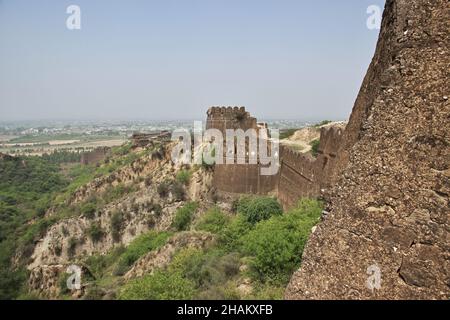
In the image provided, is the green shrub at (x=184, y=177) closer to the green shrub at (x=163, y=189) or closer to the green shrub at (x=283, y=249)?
the green shrub at (x=163, y=189)

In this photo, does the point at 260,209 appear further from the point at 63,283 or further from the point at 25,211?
the point at 25,211

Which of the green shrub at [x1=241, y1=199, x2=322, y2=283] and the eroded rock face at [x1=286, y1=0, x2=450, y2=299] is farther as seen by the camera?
the green shrub at [x1=241, y1=199, x2=322, y2=283]

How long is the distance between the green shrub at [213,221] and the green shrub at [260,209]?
176 cm

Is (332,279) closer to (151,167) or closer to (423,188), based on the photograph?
(423,188)

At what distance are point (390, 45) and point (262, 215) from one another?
14.6m

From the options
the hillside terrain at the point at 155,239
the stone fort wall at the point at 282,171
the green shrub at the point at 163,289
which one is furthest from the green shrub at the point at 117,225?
the green shrub at the point at 163,289

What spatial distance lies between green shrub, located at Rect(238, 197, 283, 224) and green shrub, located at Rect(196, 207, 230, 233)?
1763 mm

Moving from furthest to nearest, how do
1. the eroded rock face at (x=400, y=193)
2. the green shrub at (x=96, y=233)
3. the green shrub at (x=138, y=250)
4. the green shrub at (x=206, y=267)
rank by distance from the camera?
the green shrub at (x=96, y=233), the green shrub at (x=138, y=250), the green shrub at (x=206, y=267), the eroded rock face at (x=400, y=193)

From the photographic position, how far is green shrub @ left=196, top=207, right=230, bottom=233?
2162 cm

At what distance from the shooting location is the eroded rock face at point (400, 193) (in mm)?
4562

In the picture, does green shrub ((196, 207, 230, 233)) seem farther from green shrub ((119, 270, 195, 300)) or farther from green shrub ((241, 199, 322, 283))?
green shrub ((119, 270, 195, 300))

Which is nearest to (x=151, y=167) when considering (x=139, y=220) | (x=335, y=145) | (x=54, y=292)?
(x=139, y=220)

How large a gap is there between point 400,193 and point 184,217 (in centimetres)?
2317

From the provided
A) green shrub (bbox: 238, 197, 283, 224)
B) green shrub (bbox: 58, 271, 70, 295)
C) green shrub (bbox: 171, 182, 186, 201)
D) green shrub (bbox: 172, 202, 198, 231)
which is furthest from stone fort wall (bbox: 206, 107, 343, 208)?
green shrub (bbox: 58, 271, 70, 295)
